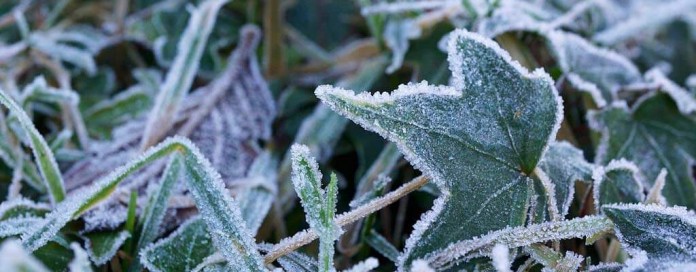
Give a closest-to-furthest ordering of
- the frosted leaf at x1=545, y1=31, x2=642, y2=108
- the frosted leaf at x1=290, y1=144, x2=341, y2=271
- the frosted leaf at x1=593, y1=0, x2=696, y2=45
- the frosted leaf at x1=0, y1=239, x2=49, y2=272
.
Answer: the frosted leaf at x1=0, y1=239, x2=49, y2=272 < the frosted leaf at x1=290, y1=144, x2=341, y2=271 < the frosted leaf at x1=545, y1=31, x2=642, y2=108 < the frosted leaf at x1=593, y1=0, x2=696, y2=45

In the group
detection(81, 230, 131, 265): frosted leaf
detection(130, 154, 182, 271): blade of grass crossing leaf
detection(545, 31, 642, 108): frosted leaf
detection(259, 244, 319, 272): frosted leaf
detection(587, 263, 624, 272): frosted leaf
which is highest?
detection(545, 31, 642, 108): frosted leaf

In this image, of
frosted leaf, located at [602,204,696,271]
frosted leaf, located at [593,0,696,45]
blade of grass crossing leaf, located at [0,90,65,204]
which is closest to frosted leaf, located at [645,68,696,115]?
frosted leaf, located at [593,0,696,45]

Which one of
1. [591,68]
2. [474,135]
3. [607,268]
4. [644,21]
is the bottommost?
[607,268]

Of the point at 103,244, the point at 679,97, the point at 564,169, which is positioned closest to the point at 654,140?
the point at 679,97

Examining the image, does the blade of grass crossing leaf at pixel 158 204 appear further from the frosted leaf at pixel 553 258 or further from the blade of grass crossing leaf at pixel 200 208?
the frosted leaf at pixel 553 258

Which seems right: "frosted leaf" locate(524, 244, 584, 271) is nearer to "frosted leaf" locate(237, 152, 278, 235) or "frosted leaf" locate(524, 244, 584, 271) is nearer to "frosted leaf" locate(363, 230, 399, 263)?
"frosted leaf" locate(363, 230, 399, 263)

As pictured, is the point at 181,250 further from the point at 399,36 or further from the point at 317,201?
the point at 399,36

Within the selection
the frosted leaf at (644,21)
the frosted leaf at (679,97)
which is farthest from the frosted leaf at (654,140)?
the frosted leaf at (644,21)
